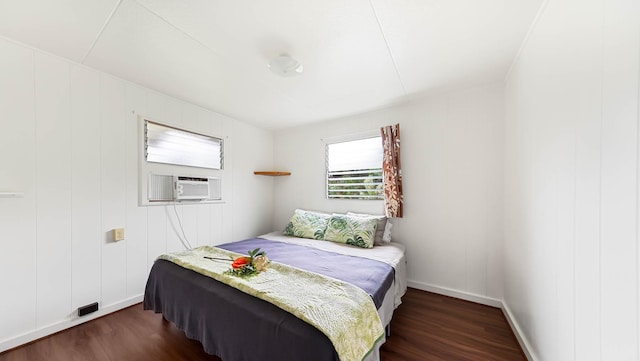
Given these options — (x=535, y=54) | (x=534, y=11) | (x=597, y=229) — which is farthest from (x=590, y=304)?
(x=534, y=11)

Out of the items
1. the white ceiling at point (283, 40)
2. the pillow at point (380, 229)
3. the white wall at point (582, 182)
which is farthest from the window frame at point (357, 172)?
the white wall at point (582, 182)

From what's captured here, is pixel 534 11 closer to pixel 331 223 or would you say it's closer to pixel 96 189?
pixel 331 223

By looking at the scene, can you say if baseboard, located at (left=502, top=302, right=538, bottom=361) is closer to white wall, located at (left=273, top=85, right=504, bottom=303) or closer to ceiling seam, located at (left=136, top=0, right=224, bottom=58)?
white wall, located at (left=273, top=85, right=504, bottom=303)

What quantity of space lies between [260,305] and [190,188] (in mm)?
1992

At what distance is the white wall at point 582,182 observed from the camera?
2.38 feet

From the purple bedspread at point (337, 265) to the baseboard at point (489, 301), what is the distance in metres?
0.99

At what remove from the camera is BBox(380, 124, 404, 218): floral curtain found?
8.98ft

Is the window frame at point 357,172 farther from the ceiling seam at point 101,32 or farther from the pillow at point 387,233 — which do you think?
the ceiling seam at point 101,32

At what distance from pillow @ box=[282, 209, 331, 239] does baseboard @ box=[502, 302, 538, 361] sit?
6.47 feet

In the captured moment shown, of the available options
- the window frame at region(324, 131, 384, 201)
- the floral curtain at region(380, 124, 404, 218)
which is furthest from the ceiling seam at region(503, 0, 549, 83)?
the window frame at region(324, 131, 384, 201)

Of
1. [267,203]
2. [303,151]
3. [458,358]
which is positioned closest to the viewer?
[458,358]

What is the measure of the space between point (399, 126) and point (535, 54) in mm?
1447

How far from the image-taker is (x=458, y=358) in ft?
5.16

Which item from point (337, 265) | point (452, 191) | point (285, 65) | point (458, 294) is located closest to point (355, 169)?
point (452, 191)
